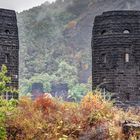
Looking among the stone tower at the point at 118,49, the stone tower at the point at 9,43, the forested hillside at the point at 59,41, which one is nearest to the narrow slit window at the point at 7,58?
the stone tower at the point at 9,43

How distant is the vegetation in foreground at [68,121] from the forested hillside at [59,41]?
71184mm

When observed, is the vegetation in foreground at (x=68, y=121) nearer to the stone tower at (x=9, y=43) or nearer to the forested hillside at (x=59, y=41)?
the stone tower at (x=9, y=43)

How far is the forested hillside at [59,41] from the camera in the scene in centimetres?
10512

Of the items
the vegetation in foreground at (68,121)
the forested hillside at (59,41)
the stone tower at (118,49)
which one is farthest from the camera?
the forested hillside at (59,41)

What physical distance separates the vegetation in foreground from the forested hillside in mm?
71184

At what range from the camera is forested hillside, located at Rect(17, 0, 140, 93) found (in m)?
105

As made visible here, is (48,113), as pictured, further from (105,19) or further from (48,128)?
(105,19)

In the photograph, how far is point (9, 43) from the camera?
32938 millimetres

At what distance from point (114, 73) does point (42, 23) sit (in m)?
90.1

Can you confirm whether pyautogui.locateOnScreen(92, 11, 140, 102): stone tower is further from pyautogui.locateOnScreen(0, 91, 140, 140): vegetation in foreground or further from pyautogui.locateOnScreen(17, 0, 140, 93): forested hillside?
pyautogui.locateOnScreen(17, 0, 140, 93): forested hillside

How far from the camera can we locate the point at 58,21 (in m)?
127

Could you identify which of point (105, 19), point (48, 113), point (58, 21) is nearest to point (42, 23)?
point (58, 21)

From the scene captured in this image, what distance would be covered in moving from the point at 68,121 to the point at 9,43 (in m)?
10.8

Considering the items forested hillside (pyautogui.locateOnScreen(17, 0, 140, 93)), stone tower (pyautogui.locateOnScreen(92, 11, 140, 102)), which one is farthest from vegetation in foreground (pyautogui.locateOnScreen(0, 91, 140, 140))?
forested hillside (pyautogui.locateOnScreen(17, 0, 140, 93))
